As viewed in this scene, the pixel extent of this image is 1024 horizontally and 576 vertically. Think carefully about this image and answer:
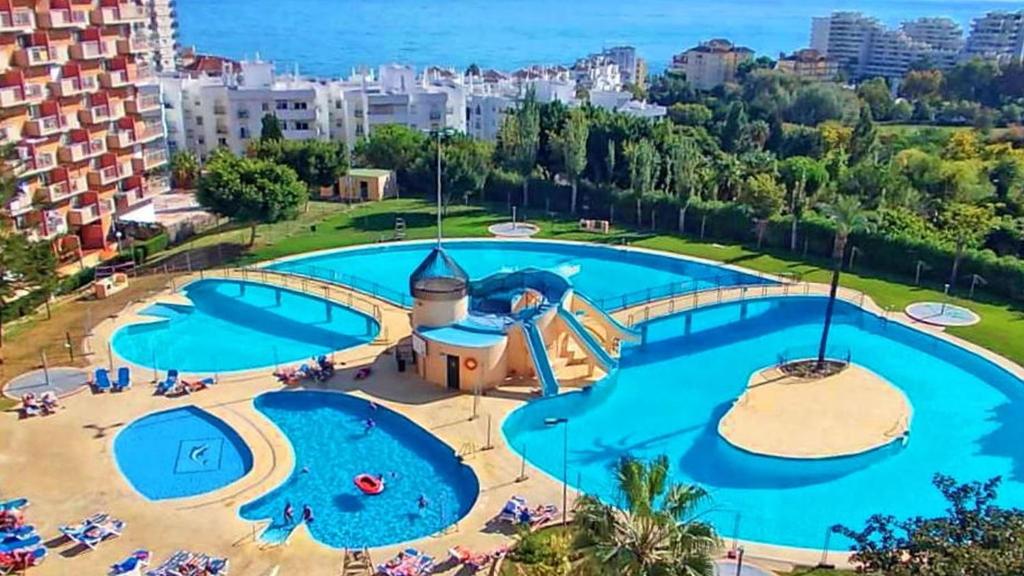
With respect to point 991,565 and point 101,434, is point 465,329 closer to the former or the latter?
point 101,434

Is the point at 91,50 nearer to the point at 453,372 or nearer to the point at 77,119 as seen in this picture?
the point at 77,119

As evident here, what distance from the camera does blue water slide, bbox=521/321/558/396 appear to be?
109 feet

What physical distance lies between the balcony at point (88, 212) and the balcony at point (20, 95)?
6351mm

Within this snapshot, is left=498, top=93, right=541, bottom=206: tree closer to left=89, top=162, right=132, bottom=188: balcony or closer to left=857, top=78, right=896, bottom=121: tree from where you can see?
left=89, top=162, right=132, bottom=188: balcony

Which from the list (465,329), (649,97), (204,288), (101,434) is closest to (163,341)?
(204,288)

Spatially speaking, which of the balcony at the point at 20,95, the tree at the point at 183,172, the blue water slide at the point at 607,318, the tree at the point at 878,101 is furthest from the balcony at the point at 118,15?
the tree at the point at 878,101

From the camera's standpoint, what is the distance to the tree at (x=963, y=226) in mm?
45844

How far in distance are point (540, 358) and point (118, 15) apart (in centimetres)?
3496

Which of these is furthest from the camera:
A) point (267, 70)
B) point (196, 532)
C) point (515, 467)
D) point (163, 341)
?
point (267, 70)

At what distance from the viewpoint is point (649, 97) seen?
482ft

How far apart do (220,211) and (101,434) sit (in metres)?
21.0

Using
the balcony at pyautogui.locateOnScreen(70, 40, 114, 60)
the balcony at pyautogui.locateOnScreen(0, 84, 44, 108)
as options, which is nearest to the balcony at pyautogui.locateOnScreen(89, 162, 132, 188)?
the balcony at pyautogui.locateOnScreen(0, 84, 44, 108)

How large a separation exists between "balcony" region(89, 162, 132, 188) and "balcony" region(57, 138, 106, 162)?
103 centimetres

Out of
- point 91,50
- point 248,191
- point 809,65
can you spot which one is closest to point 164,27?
point 809,65
